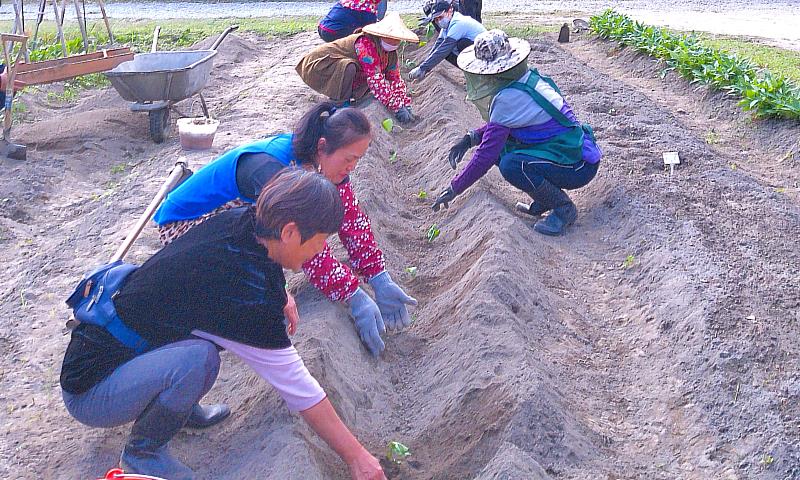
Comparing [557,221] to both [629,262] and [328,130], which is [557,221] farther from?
[328,130]

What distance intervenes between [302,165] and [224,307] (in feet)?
3.13

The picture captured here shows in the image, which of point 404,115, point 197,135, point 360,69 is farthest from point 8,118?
point 404,115

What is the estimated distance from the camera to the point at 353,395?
3746 mm

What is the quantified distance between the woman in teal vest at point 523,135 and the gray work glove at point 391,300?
1196 mm

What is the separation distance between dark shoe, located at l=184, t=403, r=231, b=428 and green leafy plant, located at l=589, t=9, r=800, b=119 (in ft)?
18.8

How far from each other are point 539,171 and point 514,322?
1529 millimetres


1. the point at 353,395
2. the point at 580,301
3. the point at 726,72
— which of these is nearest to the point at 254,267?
the point at 353,395

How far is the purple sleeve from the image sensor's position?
5195 millimetres

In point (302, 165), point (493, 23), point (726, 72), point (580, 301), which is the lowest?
point (493, 23)

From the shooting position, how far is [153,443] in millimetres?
2949

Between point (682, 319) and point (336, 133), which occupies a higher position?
point (336, 133)

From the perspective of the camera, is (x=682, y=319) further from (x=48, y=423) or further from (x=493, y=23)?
(x=493, y=23)

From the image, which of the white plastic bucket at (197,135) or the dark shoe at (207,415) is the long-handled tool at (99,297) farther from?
the white plastic bucket at (197,135)

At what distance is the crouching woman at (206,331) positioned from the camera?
101 inches
